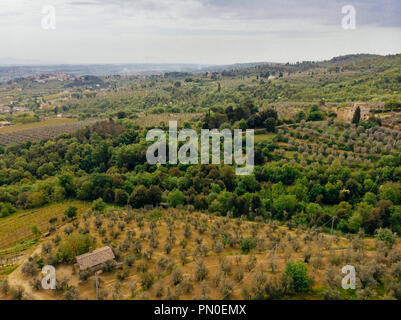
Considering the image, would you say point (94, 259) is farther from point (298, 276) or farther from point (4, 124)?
point (4, 124)

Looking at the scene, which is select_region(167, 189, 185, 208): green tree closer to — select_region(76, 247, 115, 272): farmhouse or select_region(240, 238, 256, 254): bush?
select_region(240, 238, 256, 254): bush

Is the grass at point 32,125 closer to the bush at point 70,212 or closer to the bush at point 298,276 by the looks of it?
the bush at point 70,212

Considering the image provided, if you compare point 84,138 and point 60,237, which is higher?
point 84,138

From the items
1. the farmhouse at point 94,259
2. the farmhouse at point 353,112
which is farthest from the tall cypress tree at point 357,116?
the farmhouse at point 94,259

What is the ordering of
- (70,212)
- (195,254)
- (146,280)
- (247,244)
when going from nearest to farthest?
(146,280)
(195,254)
(247,244)
(70,212)

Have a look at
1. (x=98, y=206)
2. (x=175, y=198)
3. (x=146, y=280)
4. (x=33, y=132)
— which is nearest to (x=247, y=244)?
(x=146, y=280)
